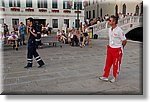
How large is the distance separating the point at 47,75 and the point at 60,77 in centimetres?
39

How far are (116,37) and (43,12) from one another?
962 inches

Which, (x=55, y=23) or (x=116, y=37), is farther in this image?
(x=55, y=23)

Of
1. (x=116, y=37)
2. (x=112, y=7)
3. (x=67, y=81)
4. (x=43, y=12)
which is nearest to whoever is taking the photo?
(x=116, y=37)

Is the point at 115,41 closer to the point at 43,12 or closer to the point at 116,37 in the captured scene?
the point at 116,37

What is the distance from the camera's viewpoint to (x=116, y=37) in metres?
4.52

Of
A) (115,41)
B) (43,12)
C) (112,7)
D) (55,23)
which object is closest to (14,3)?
(43,12)

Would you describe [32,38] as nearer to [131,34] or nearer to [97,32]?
[97,32]

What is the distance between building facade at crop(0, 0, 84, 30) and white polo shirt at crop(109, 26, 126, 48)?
2062cm

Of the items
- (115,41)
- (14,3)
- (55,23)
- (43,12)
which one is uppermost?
(14,3)

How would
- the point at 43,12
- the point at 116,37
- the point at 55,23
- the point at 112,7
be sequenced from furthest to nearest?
the point at 55,23 < the point at 112,7 < the point at 43,12 < the point at 116,37

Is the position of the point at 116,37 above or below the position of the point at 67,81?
above

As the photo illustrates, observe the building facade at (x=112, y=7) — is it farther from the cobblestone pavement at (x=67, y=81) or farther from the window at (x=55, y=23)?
the cobblestone pavement at (x=67, y=81)

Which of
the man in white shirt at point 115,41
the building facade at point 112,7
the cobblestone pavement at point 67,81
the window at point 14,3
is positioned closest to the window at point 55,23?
the building facade at point 112,7

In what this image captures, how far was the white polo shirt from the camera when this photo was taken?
4.50m
